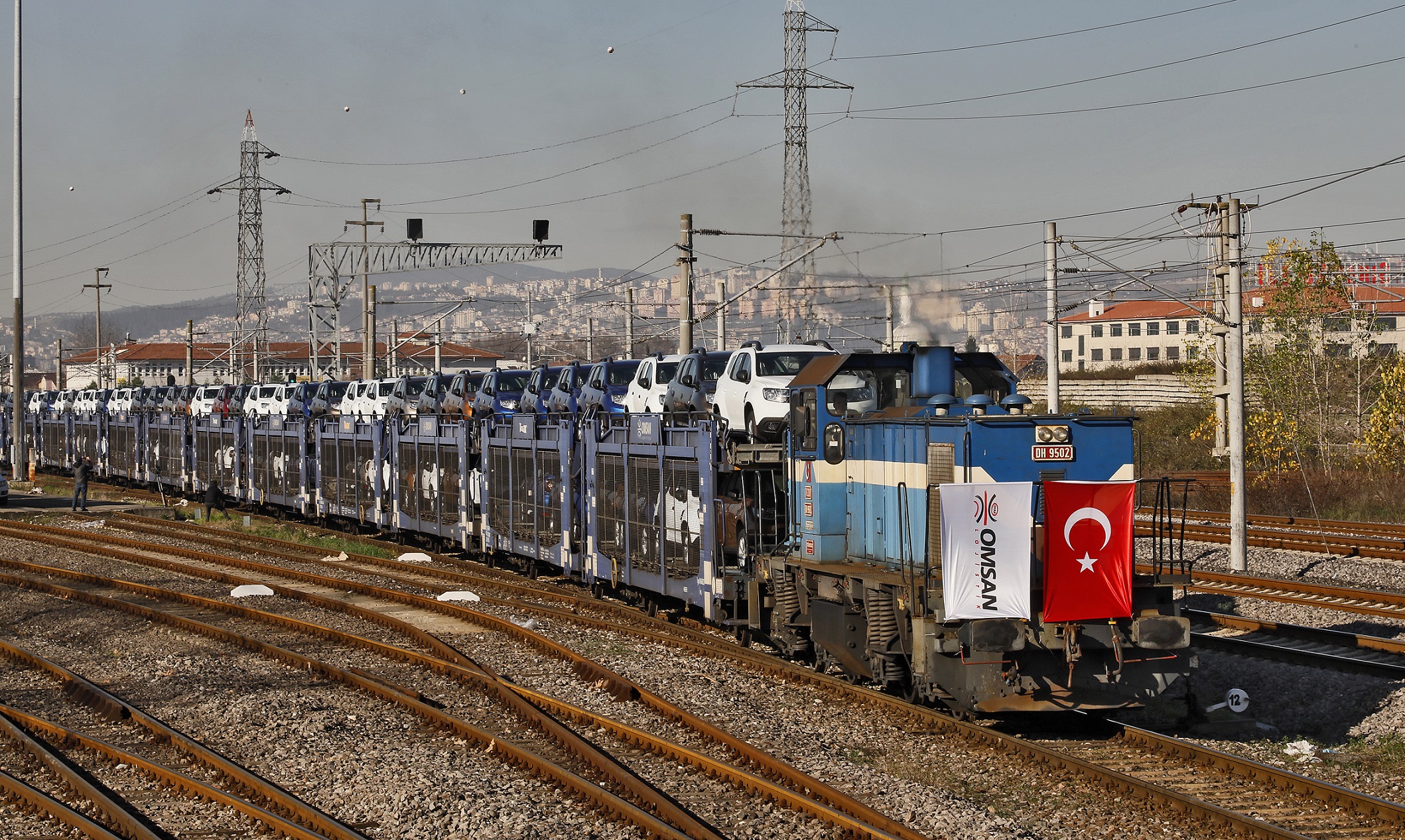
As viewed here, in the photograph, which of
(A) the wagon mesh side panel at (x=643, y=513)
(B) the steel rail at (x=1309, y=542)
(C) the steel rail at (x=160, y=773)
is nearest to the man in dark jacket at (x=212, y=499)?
(A) the wagon mesh side panel at (x=643, y=513)

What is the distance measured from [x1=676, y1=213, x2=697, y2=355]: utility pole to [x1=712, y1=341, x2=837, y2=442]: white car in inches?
355

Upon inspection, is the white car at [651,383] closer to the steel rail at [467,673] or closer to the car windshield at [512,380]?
the steel rail at [467,673]

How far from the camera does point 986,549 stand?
9.48m

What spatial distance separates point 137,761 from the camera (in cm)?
945

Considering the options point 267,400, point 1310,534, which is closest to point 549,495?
point 1310,534

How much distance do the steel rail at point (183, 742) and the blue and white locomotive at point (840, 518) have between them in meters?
4.85

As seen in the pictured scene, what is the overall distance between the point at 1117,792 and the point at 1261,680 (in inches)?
195

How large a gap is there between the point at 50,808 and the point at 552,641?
6597 millimetres

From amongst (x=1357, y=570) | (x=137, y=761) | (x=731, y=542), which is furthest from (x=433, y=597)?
(x=1357, y=570)

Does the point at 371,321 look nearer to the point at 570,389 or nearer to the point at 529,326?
the point at 529,326

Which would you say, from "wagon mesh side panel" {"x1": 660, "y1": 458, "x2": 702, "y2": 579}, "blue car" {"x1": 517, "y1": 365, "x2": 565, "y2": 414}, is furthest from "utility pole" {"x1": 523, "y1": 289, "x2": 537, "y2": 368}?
"wagon mesh side panel" {"x1": 660, "y1": 458, "x2": 702, "y2": 579}

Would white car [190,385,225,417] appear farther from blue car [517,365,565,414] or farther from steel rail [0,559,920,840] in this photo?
steel rail [0,559,920,840]

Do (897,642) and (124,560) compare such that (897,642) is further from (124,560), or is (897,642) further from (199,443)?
(199,443)

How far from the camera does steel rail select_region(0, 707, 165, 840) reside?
26.0 feet
